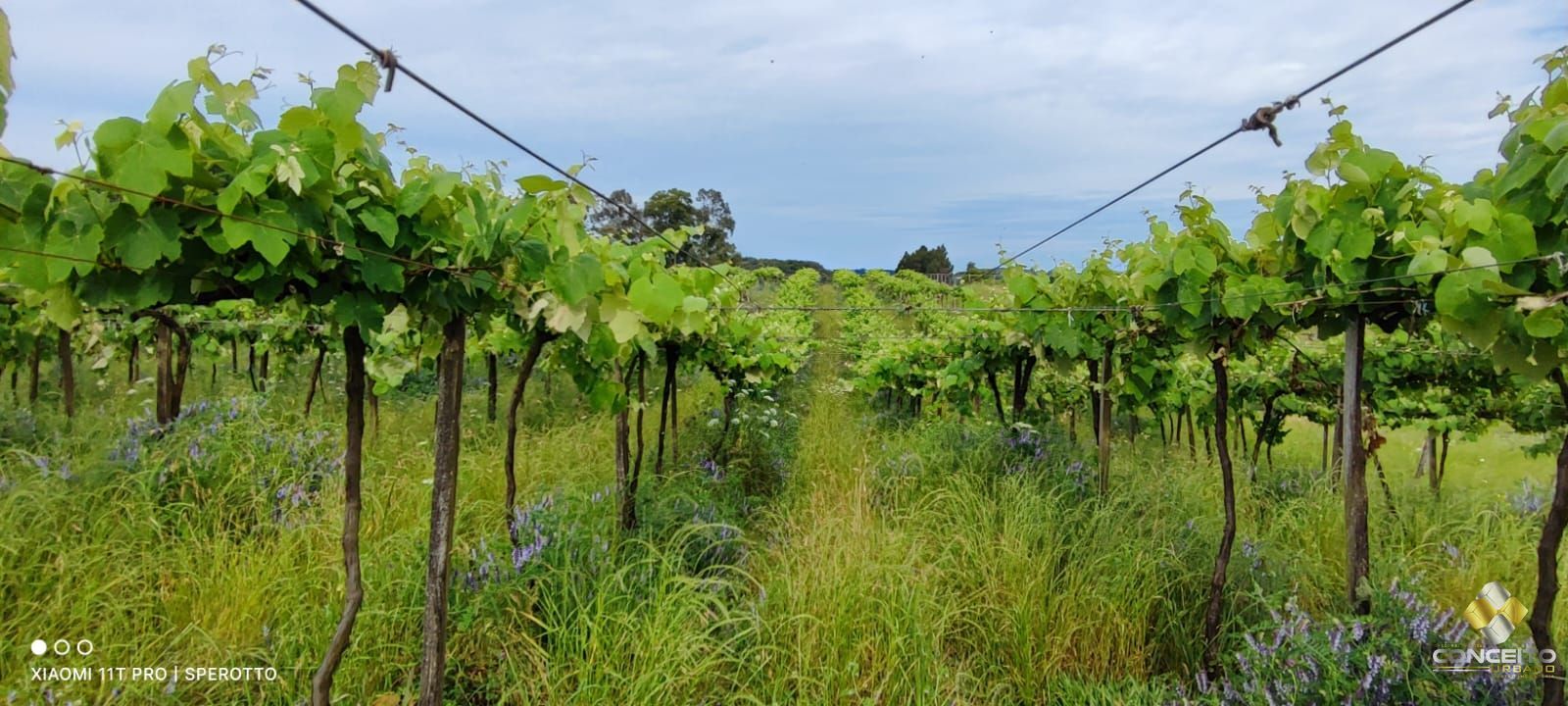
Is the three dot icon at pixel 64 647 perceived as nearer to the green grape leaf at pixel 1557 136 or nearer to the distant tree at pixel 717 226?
the green grape leaf at pixel 1557 136

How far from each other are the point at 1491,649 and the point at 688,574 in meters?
2.75

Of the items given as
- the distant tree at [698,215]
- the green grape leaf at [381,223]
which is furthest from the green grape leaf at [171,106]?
the distant tree at [698,215]

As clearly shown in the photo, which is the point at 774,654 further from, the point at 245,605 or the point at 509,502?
the point at 245,605

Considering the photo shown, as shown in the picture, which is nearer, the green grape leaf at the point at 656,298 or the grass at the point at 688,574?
the green grape leaf at the point at 656,298

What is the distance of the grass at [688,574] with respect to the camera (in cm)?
240

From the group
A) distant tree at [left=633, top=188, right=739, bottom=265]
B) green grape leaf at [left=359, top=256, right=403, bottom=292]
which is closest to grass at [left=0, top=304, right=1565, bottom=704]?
green grape leaf at [left=359, top=256, right=403, bottom=292]

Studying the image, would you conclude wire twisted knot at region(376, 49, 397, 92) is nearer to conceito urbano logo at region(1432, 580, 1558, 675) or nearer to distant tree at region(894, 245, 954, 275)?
conceito urbano logo at region(1432, 580, 1558, 675)

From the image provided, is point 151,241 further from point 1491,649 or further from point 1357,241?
point 1491,649

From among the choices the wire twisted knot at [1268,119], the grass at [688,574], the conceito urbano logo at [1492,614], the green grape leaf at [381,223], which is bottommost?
the grass at [688,574]

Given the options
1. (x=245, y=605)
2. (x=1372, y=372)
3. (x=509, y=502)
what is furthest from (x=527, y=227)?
(x=1372, y=372)

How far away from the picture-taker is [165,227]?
1376 millimetres

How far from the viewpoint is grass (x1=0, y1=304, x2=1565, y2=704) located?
7.86 ft

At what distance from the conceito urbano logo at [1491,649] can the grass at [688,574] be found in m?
0.38

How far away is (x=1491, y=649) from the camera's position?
7.00 feet
